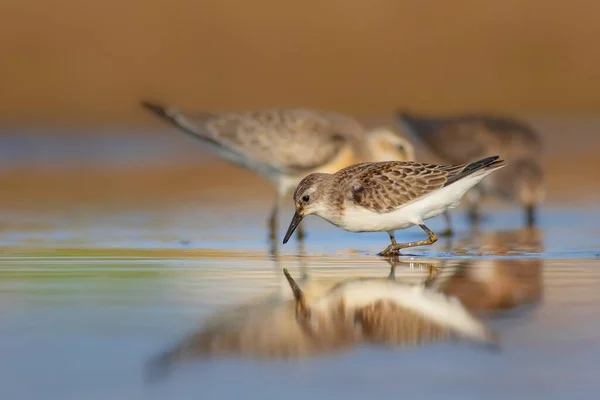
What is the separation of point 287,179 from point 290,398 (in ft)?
25.6

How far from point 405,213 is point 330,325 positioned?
2.87m

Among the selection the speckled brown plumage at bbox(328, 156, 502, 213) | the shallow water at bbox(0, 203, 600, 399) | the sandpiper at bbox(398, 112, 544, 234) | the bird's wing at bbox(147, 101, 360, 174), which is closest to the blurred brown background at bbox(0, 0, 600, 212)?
the sandpiper at bbox(398, 112, 544, 234)

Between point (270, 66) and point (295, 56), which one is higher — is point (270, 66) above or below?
below

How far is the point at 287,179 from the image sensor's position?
42.1 ft

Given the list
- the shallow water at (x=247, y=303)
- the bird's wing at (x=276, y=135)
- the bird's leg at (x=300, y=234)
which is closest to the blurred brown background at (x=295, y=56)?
the bird's wing at (x=276, y=135)

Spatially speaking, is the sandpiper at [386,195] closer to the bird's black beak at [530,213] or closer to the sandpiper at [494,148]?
the bird's black beak at [530,213]

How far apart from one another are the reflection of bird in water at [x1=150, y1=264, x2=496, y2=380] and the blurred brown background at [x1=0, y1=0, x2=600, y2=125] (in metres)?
16.5

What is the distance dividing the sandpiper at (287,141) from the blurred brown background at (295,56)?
10.5 meters

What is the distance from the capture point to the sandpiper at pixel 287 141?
40.9ft

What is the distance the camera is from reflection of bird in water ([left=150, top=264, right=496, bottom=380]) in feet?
19.5

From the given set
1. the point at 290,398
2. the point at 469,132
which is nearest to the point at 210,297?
the point at 290,398

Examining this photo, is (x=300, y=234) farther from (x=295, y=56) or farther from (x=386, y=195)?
(x=295, y=56)

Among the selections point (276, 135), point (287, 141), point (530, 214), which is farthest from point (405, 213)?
point (530, 214)

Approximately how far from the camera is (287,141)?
12633mm
